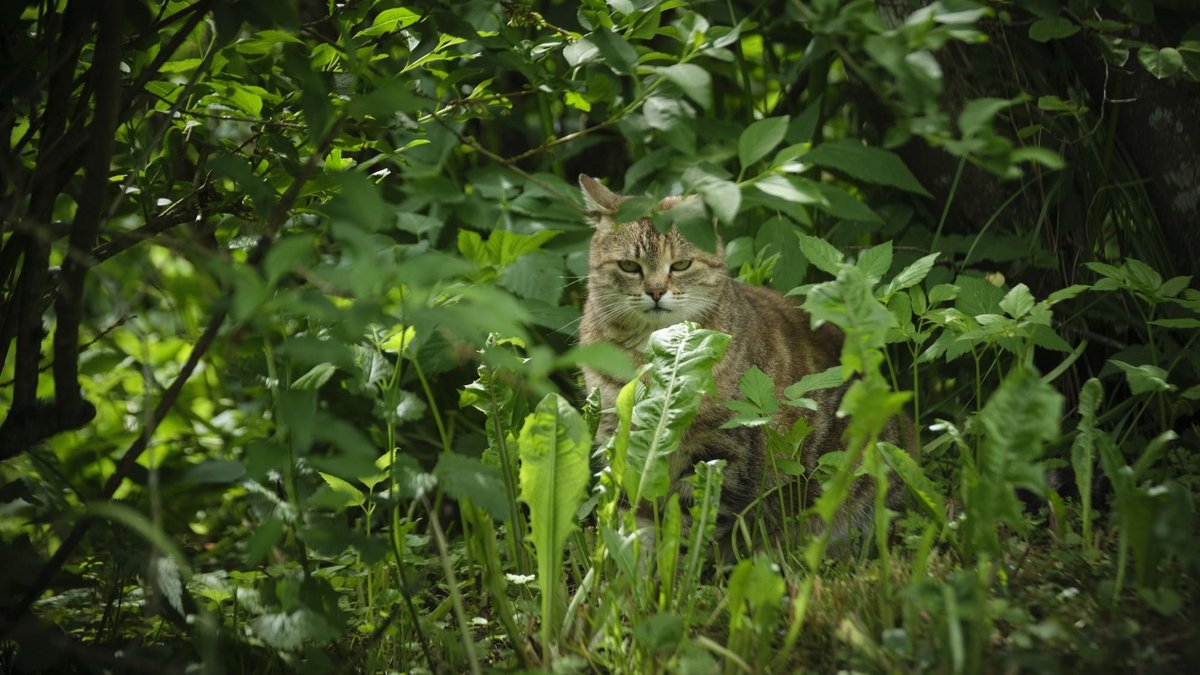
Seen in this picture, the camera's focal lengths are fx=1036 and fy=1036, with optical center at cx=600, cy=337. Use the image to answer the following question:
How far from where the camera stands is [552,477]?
1965mm

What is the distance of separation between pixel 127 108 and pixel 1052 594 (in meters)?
1.91

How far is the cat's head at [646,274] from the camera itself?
3303 mm

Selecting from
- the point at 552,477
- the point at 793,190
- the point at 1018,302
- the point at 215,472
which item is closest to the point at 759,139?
the point at 793,190

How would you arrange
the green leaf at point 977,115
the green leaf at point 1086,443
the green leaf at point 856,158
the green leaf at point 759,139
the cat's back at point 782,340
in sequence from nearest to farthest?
the green leaf at point 977,115, the green leaf at point 759,139, the green leaf at point 856,158, the green leaf at point 1086,443, the cat's back at point 782,340

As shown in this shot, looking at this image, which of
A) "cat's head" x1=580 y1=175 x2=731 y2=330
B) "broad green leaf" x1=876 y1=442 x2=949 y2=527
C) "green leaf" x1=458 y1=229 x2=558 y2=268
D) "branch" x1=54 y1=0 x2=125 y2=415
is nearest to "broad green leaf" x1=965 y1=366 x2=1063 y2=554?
"broad green leaf" x1=876 y1=442 x2=949 y2=527

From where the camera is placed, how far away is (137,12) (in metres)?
1.74

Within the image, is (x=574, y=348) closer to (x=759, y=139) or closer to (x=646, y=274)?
(x=759, y=139)

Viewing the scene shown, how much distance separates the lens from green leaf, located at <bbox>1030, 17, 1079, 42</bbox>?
2314 millimetres

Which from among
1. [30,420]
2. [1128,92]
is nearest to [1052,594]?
[1128,92]

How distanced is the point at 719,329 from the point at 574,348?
3.63 feet

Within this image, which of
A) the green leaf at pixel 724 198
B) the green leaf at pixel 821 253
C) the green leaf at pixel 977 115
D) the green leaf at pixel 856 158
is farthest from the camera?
the green leaf at pixel 821 253

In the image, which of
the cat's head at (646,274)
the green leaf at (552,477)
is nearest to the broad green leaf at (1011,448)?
the green leaf at (552,477)

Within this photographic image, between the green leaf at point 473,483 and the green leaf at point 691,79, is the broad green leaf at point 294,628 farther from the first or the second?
the green leaf at point 691,79

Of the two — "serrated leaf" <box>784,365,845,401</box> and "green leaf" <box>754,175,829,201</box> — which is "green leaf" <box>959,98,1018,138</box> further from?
"serrated leaf" <box>784,365,845,401</box>
